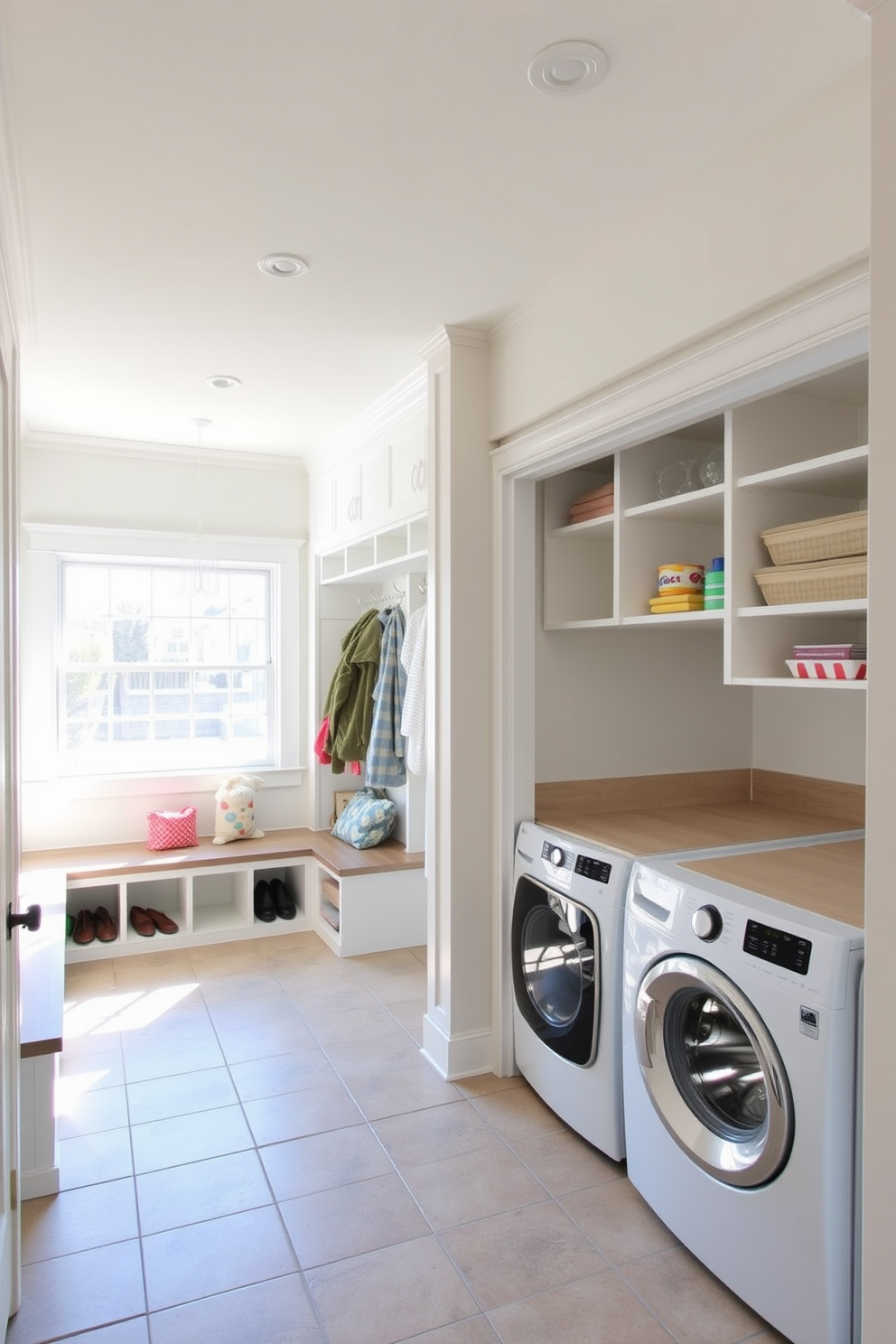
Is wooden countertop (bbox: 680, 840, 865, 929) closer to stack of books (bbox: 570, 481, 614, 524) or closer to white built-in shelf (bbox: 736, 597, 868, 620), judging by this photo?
white built-in shelf (bbox: 736, 597, 868, 620)

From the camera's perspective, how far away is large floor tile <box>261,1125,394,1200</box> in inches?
94.0

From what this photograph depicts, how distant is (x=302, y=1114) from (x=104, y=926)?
1969 millimetres

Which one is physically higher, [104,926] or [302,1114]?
[104,926]

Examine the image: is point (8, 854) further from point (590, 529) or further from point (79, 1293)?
point (590, 529)

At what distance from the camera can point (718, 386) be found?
6.53 feet

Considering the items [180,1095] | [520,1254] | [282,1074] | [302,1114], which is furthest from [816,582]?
[180,1095]

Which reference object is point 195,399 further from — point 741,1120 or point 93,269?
point 741,1120

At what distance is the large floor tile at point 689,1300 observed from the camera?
6.07 feet

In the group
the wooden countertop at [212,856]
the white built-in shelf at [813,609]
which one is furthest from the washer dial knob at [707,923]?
the wooden countertop at [212,856]

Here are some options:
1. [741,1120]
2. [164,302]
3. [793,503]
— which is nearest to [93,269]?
[164,302]

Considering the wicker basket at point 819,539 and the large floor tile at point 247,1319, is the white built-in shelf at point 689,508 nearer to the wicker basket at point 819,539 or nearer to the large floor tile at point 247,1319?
the wicker basket at point 819,539

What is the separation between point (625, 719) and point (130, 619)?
2.85 meters

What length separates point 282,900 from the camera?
472 cm

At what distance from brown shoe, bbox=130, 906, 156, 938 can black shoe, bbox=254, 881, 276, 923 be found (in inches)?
21.4
